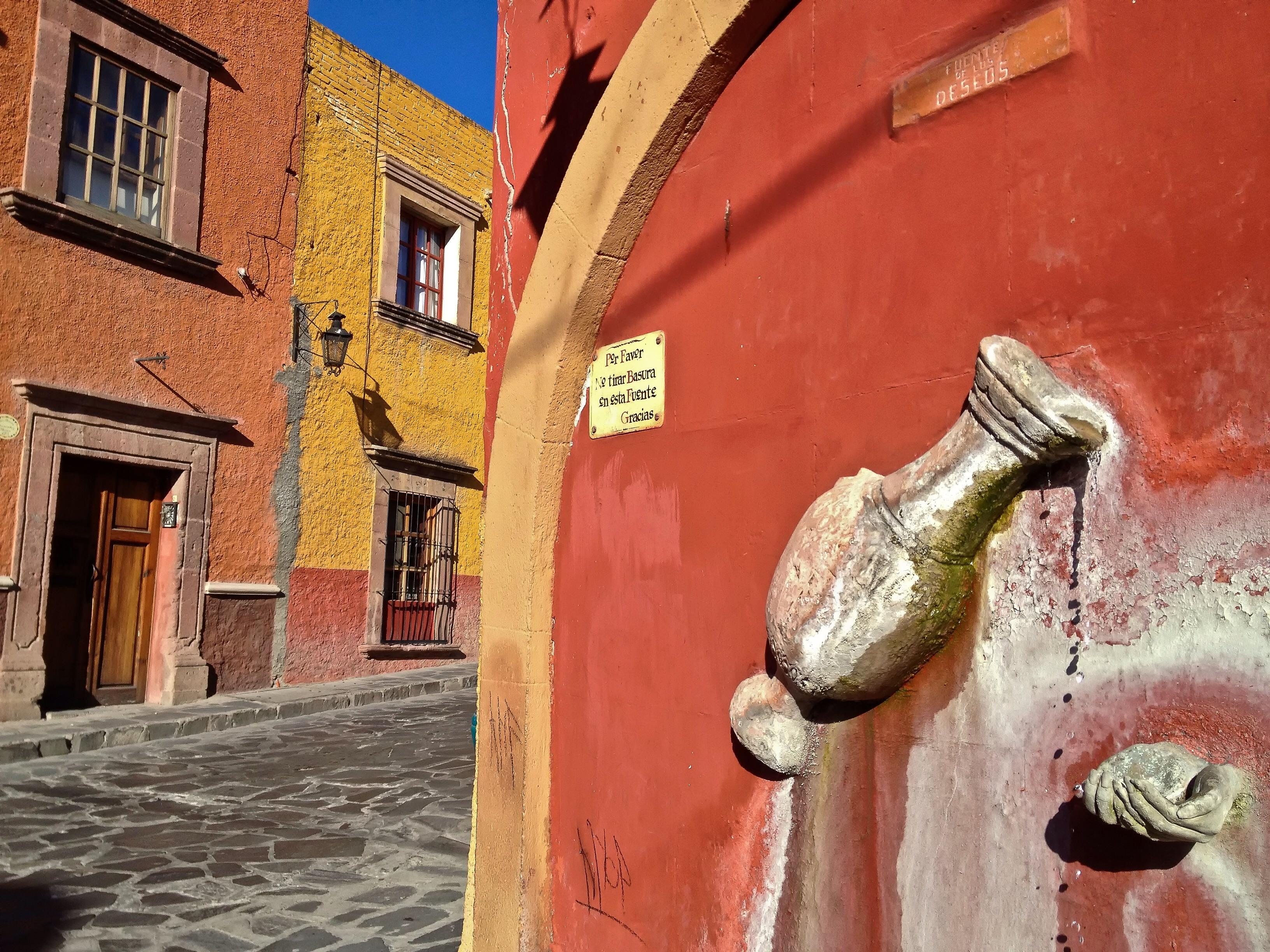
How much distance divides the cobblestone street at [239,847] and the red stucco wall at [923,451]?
5.41ft

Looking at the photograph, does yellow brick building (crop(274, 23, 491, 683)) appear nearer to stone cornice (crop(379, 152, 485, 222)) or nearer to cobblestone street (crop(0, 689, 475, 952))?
stone cornice (crop(379, 152, 485, 222))

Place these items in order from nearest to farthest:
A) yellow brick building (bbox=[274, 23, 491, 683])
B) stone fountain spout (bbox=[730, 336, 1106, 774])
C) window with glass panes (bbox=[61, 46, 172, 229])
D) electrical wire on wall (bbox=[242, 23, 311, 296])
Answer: stone fountain spout (bbox=[730, 336, 1106, 774]), window with glass panes (bbox=[61, 46, 172, 229]), electrical wire on wall (bbox=[242, 23, 311, 296]), yellow brick building (bbox=[274, 23, 491, 683])

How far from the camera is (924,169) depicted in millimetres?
1888

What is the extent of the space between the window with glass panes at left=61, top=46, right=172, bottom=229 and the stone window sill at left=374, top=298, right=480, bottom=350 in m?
3.04

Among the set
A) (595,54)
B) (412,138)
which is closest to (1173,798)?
(595,54)

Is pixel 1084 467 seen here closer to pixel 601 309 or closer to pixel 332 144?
pixel 601 309

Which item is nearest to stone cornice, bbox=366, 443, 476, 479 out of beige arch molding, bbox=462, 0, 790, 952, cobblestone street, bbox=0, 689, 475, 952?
cobblestone street, bbox=0, 689, 475, 952

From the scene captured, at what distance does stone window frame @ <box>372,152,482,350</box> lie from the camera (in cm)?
1220

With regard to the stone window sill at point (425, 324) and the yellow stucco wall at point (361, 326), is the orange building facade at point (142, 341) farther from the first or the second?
the stone window sill at point (425, 324)

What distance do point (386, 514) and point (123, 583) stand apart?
11.3 ft

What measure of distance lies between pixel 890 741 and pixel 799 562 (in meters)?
0.38

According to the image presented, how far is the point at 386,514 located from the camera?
12094mm

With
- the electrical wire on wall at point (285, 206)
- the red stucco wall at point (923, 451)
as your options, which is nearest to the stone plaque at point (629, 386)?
the red stucco wall at point (923, 451)

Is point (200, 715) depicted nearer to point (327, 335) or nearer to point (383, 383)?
point (327, 335)
